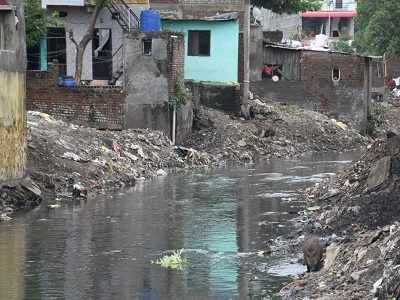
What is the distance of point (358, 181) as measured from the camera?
66.9 feet

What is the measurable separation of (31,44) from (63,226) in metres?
19.5

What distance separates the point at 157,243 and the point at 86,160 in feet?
31.9

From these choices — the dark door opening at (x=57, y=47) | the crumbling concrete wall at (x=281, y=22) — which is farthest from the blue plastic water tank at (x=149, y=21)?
the crumbling concrete wall at (x=281, y=22)

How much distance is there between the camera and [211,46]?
41.6 meters

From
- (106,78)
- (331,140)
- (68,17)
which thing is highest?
(68,17)

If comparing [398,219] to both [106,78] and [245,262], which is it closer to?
[245,262]

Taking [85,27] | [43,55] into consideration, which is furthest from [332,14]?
[43,55]

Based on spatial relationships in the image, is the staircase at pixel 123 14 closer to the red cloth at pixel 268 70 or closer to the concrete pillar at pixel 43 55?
the concrete pillar at pixel 43 55

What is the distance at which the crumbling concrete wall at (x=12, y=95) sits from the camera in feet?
74.1

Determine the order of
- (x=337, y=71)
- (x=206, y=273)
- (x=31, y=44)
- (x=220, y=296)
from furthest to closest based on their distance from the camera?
1. (x=337, y=71)
2. (x=31, y=44)
3. (x=206, y=273)
4. (x=220, y=296)

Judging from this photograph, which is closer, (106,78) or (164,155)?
(164,155)

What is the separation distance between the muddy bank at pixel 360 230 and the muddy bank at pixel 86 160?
6.54 m

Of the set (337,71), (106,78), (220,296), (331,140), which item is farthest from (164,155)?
(220,296)

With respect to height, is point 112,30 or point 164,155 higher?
point 112,30
